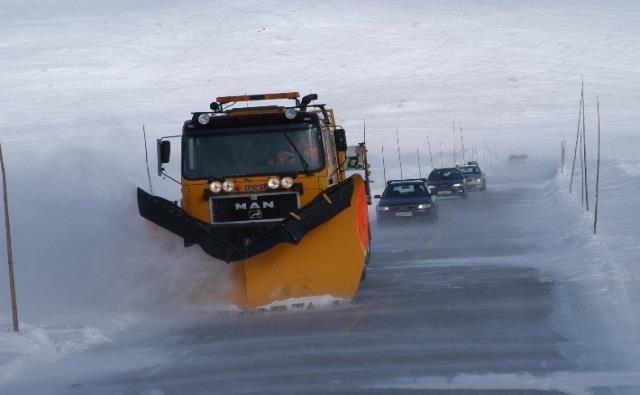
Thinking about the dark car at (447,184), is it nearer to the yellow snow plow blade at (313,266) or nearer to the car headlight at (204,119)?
the car headlight at (204,119)

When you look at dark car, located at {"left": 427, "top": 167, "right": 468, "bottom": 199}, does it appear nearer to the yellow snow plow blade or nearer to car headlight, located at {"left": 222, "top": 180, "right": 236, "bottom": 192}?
car headlight, located at {"left": 222, "top": 180, "right": 236, "bottom": 192}

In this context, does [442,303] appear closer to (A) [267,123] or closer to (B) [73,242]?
(A) [267,123]

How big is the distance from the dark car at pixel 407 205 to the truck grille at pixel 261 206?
1629 centimetres

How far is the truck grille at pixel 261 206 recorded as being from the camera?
1438 cm

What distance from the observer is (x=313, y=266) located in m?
13.9

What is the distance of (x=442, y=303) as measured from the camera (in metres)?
14.2

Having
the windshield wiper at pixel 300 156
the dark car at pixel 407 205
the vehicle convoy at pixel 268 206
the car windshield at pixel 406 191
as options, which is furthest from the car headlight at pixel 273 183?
the car windshield at pixel 406 191

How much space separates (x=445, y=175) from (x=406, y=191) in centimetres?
1466

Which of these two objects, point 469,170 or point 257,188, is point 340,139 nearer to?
point 257,188

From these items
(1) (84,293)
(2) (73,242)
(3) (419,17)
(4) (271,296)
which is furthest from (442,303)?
(3) (419,17)

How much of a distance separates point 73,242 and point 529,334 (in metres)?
8.23

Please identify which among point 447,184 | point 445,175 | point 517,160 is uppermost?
point 445,175

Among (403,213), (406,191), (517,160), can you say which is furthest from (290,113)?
(517,160)

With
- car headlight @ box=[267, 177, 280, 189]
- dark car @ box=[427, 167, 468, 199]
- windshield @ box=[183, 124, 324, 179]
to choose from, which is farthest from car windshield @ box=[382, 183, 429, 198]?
car headlight @ box=[267, 177, 280, 189]
